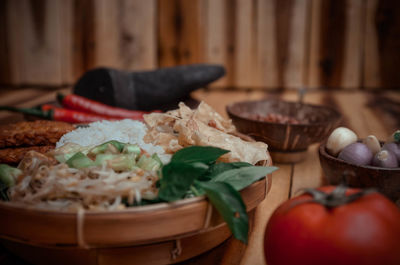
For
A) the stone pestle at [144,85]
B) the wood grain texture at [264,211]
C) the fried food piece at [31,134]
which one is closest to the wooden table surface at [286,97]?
the wood grain texture at [264,211]

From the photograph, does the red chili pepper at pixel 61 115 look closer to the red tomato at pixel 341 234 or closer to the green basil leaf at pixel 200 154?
the green basil leaf at pixel 200 154

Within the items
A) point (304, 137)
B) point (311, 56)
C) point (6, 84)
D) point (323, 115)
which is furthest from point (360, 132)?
point (6, 84)

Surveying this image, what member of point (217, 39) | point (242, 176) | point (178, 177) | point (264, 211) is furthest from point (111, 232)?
point (217, 39)

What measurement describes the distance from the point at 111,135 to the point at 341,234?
65 centimetres

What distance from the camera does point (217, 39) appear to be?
2.75 meters

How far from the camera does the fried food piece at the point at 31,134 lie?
3.52ft

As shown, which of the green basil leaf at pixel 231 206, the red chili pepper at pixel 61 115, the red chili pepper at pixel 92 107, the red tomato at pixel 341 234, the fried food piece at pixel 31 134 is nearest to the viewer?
the red tomato at pixel 341 234

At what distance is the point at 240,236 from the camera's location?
0.73 m

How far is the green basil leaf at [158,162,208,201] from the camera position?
74 cm

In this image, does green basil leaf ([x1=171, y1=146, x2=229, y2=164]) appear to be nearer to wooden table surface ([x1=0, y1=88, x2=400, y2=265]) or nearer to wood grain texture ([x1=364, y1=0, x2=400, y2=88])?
wooden table surface ([x1=0, y1=88, x2=400, y2=265])

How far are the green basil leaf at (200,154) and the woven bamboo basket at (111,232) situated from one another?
0.31 feet

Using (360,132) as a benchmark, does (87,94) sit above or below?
above

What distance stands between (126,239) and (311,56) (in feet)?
7.66

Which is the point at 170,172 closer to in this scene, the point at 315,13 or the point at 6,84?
the point at 315,13
